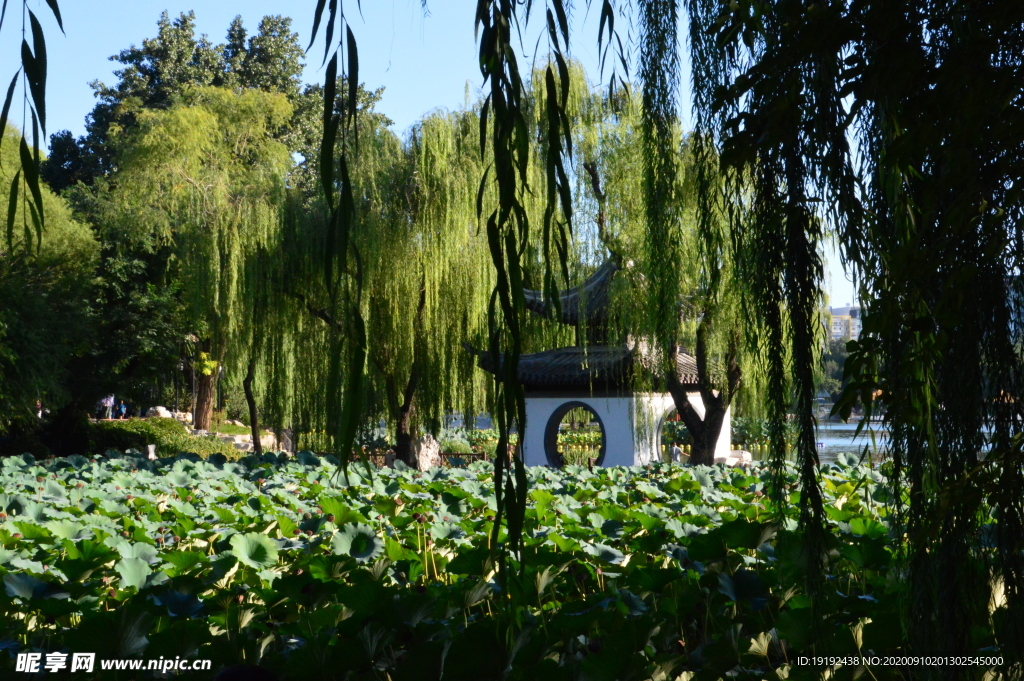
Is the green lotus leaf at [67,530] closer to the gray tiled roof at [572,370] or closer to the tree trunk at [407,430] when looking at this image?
the tree trunk at [407,430]

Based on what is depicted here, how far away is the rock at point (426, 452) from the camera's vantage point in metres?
12.4

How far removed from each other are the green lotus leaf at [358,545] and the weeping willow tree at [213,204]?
26.6 ft

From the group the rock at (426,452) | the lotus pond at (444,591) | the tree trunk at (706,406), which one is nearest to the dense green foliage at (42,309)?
the rock at (426,452)

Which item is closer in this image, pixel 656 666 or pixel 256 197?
pixel 656 666

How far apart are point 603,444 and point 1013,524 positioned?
12.9 m

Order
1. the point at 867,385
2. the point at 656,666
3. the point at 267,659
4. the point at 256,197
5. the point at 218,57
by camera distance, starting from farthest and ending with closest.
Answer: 1. the point at 218,57
2. the point at 256,197
3. the point at 267,659
4. the point at 656,666
5. the point at 867,385

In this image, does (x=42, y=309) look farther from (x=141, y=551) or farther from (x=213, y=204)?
(x=141, y=551)

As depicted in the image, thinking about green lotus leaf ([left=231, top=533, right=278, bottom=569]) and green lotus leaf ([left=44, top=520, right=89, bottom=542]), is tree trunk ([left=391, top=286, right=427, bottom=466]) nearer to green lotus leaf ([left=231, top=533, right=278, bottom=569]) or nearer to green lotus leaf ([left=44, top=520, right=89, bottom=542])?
green lotus leaf ([left=44, top=520, right=89, bottom=542])

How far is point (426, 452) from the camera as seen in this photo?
13.0m

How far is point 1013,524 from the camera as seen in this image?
1.72 m

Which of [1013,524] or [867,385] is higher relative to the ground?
[867,385]

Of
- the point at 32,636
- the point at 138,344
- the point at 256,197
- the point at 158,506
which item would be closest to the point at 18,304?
the point at 138,344

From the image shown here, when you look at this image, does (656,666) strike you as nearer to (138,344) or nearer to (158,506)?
(158,506)

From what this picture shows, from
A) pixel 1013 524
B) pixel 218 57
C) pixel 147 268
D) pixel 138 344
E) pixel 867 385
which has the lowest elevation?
pixel 1013 524
